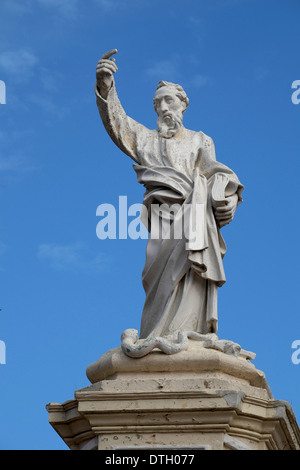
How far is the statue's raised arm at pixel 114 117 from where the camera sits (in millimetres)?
11859

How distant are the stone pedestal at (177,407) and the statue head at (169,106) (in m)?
2.98

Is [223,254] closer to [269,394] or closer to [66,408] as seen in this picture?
[269,394]

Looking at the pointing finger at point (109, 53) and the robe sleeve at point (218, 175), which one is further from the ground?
the pointing finger at point (109, 53)

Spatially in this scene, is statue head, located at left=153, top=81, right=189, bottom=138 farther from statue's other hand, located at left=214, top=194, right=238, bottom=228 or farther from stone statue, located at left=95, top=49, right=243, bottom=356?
statue's other hand, located at left=214, top=194, right=238, bottom=228

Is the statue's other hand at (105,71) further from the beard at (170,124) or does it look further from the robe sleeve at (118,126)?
the beard at (170,124)

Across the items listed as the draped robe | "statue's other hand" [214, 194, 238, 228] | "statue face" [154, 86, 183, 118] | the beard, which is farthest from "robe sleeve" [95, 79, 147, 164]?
"statue's other hand" [214, 194, 238, 228]

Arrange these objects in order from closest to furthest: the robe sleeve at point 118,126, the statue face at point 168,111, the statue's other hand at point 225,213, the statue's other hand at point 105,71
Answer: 1. the statue's other hand at point 225,213
2. the statue's other hand at point 105,71
3. the robe sleeve at point 118,126
4. the statue face at point 168,111

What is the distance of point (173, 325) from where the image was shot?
10719 millimetres

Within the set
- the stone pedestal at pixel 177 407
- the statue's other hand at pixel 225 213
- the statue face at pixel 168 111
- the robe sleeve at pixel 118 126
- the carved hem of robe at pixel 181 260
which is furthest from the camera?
the statue face at pixel 168 111

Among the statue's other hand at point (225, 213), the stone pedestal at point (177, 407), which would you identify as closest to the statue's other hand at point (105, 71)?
the statue's other hand at point (225, 213)

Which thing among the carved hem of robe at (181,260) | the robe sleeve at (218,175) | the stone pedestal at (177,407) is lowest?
the stone pedestal at (177,407)

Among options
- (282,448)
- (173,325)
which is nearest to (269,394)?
(282,448)

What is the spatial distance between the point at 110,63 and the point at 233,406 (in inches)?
176

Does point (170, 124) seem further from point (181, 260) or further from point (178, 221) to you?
point (181, 260)
